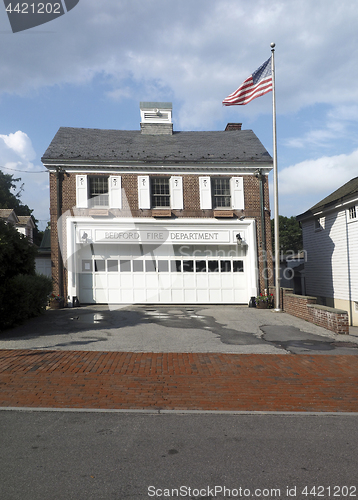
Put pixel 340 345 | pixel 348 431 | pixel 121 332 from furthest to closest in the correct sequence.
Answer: pixel 121 332 < pixel 340 345 < pixel 348 431

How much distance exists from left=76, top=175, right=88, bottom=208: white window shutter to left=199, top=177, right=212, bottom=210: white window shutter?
5554 mm

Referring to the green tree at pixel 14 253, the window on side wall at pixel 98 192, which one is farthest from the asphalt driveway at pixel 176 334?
the window on side wall at pixel 98 192

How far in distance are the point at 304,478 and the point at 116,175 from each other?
1626cm

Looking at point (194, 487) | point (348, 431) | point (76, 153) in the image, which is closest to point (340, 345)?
point (348, 431)

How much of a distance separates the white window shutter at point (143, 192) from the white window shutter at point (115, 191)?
957mm

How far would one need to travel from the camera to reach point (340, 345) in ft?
33.0

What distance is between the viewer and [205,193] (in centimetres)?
1848

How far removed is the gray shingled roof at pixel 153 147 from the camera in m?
18.4

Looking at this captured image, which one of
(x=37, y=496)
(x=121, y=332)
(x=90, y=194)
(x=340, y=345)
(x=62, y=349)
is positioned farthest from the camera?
(x=90, y=194)

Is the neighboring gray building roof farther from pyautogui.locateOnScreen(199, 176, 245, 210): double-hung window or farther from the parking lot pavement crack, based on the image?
the parking lot pavement crack

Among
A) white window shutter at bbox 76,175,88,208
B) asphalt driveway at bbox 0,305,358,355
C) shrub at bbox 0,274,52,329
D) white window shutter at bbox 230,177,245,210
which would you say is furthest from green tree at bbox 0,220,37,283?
white window shutter at bbox 230,177,245,210

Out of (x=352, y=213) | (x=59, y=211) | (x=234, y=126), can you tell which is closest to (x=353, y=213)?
(x=352, y=213)

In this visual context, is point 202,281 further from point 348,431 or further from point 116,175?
point 348,431

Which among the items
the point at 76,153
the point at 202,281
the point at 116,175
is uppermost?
the point at 76,153
